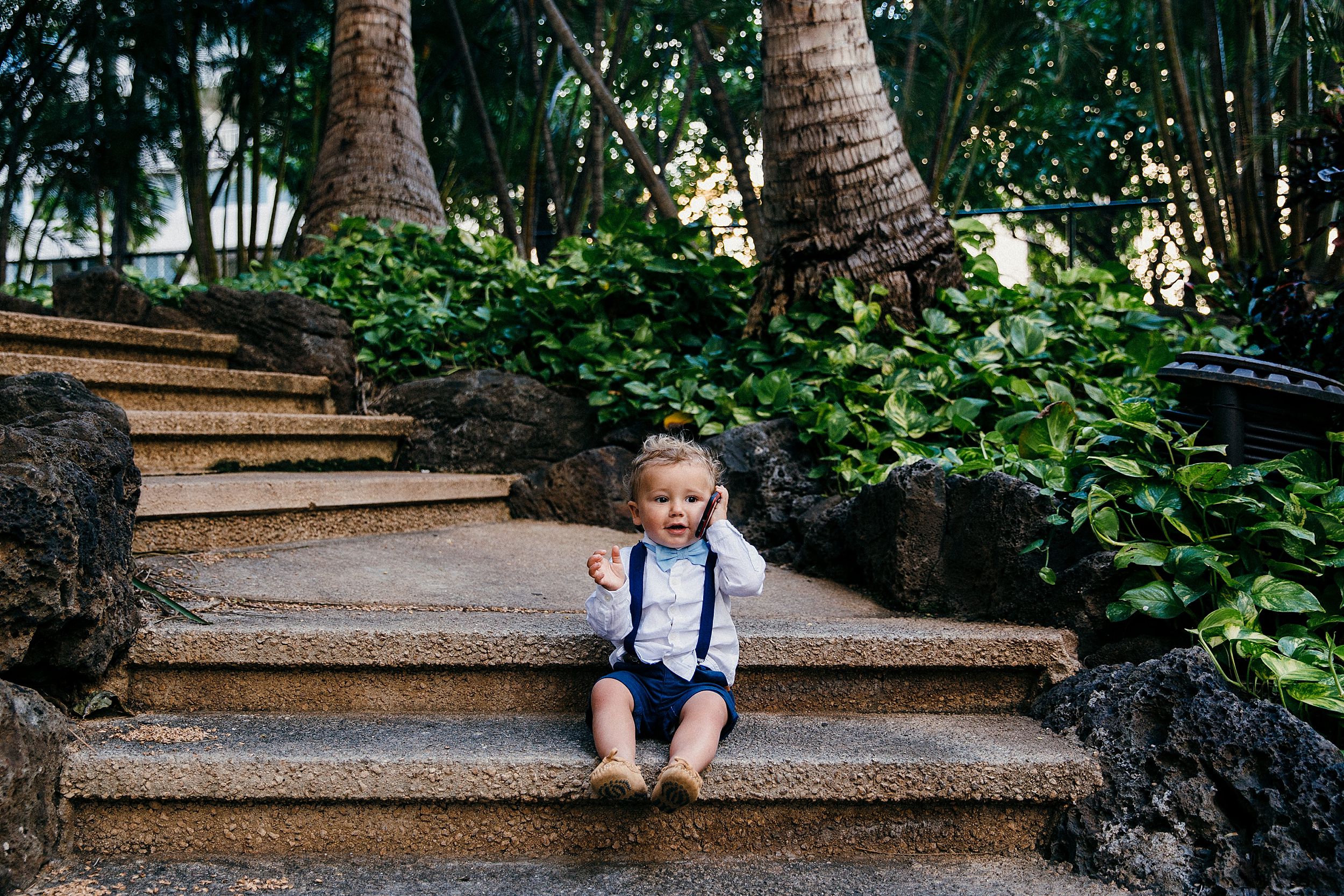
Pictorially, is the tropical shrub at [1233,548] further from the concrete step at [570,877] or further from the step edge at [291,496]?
the step edge at [291,496]

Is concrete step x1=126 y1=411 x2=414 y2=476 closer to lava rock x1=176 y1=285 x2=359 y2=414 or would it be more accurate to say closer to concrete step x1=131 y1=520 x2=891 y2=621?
lava rock x1=176 y1=285 x2=359 y2=414

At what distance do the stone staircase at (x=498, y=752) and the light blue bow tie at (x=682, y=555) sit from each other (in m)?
0.27

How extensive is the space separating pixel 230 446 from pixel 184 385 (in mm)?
614

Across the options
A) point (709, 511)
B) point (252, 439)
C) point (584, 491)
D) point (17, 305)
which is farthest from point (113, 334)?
point (709, 511)

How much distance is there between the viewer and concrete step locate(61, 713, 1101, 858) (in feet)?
6.59

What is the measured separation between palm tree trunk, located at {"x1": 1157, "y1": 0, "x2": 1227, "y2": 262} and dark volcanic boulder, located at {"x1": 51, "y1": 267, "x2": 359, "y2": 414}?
17.7 feet

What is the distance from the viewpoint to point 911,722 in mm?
2379

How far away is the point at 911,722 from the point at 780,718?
0.34m

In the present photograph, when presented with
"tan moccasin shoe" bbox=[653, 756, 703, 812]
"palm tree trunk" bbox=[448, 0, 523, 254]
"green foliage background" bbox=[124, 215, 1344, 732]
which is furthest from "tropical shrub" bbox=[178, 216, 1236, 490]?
"palm tree trunk" bbox=[448, 0, 523, 254]

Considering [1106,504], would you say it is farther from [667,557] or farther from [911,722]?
[667,557]

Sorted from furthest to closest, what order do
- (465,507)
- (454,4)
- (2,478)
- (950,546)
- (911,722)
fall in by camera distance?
(454,4) < (465,507) < (950,546) < (911,722) < (2,478)

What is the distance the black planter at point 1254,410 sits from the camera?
2580mm

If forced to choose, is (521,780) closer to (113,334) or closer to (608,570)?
(608,570)

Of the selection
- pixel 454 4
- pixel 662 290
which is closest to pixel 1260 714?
pixel 662 290
